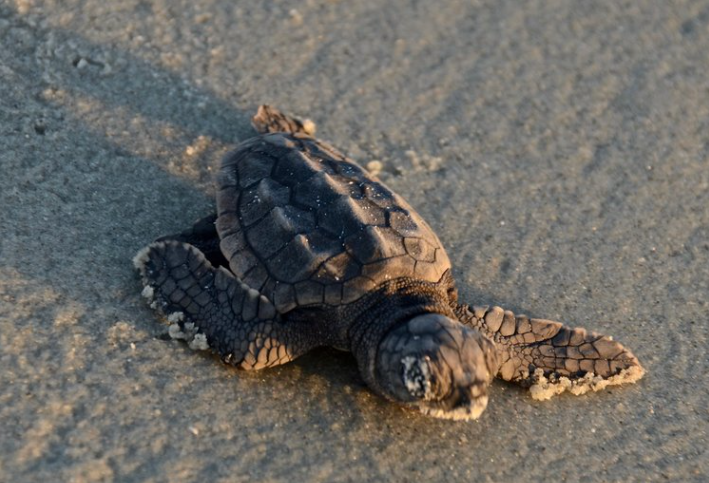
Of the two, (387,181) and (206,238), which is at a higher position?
(387,181)

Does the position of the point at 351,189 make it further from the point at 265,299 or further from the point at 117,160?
the point at 117,160

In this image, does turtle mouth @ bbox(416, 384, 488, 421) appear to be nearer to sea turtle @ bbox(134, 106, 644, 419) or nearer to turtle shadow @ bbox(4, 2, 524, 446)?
sea turtle @ bbox(134, 106, 644, 419)

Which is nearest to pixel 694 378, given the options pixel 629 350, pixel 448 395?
pixel 629 350

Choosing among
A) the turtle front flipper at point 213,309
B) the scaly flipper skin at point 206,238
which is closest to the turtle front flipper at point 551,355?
the turtle front flipper at point 213,309

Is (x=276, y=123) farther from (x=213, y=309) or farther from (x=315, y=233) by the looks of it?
(x=213, y=309)

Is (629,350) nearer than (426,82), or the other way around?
(629,350)

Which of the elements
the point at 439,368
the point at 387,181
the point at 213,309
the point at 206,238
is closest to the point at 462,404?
the point at 439,368
